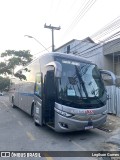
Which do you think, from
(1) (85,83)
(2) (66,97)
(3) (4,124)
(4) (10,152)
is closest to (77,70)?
(1) (85,83)

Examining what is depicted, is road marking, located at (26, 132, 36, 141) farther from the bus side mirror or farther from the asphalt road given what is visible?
the bus side mirror

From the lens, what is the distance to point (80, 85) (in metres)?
9.82

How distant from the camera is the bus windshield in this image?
9.47m

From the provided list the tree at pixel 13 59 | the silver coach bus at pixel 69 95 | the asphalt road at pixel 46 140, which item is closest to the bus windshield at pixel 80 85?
the silver coach bus at pixel 69 95

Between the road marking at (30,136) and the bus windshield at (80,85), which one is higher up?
the bus windshield at (80,85)

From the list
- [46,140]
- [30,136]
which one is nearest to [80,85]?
[46,140]

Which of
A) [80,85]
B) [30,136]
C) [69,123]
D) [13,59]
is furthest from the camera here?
[13,59]

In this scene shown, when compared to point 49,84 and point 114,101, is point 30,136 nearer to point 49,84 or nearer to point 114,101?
point 49,84

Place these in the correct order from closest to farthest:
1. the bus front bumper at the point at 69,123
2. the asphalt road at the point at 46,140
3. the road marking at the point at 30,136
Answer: the asphalt road at the point at 46,140 → the bus front bumper at the point at 69,123 → the road marking at the point at 30,136

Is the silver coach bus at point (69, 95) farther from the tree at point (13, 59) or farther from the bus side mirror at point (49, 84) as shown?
the tree at point (13, 59)

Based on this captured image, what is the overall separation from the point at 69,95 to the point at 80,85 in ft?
2.19

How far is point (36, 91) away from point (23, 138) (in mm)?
2798

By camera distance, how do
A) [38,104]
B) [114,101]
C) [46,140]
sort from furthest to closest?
[114,101], [38,104], [46,140]

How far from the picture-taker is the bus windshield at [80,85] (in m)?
9.47
